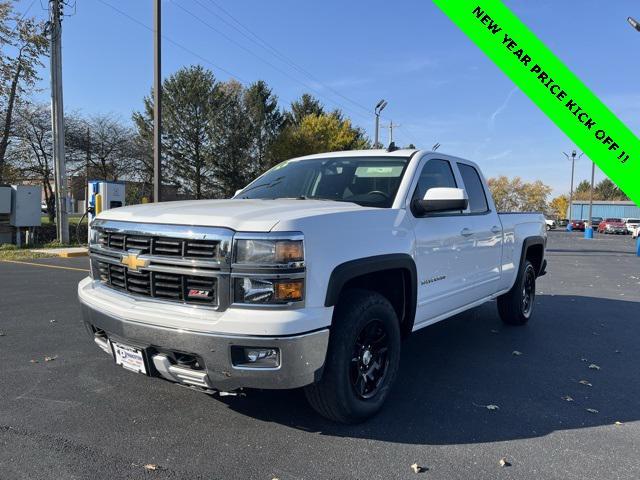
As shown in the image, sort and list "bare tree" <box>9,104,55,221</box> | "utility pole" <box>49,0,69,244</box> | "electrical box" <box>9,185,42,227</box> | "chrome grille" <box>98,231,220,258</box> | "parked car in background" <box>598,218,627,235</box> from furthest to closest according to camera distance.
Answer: "parked car in background" <box>598,218,627,235</box> → "bare tree" <box>9,104,55,221</box> → "utility pole" <box>49,0,69,244</box> → "electrical box" <box>9,185,42,227</box> → "chrome grille" <box>98,231,220,258</box>

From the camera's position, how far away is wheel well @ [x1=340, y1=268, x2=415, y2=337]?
3.68m

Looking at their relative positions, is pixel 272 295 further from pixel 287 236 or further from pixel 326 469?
pixel 326 469

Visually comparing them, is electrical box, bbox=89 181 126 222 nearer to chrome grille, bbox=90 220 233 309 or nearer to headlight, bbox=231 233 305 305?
chrome grille, bbox=90 220 233 309

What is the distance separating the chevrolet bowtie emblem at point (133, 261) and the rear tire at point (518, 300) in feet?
15.0

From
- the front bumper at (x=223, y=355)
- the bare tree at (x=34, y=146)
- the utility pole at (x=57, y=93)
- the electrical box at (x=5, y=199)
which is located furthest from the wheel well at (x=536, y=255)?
the bare tree at (x=34, y=146)

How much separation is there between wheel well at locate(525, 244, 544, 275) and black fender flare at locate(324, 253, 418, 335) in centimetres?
341

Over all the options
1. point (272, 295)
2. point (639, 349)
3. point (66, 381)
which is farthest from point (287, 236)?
point (639, 349)

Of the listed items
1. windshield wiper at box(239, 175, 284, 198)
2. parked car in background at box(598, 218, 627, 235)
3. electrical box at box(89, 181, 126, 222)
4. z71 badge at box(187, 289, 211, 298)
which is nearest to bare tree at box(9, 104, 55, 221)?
electrical box at box(89, 181, 126, 222)

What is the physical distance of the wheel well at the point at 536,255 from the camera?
6.70 m

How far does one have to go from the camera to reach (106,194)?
14930 mm

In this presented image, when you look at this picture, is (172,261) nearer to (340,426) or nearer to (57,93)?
(340,426)

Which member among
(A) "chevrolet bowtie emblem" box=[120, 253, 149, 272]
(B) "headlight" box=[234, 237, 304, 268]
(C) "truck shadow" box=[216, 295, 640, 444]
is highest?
(B) "headlight" box=[234, 237, 304, 268]

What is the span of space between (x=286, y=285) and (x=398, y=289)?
126 cm

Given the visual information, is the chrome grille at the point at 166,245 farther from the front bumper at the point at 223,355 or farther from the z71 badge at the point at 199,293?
the front bumper at the point at 223,355
